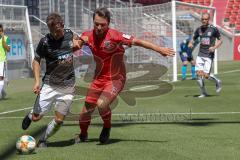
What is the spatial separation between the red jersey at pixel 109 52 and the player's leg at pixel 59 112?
1.74ft

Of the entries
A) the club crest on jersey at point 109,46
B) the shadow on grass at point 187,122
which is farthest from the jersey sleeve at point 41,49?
the shadow on grass at point 187,122

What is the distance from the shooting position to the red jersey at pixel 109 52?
289 inches

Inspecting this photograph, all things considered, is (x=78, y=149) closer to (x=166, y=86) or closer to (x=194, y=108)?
(x=194, y=108)

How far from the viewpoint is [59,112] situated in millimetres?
7230

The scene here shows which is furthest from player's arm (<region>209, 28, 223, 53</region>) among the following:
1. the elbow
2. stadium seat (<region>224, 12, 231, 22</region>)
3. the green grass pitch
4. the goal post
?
stadium seat (<region>224, 12, 231, 22</region>)

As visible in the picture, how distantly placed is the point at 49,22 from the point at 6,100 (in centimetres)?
788

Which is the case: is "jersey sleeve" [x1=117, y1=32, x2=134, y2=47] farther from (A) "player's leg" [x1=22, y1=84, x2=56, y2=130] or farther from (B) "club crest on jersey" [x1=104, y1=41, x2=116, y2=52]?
(A) "player's leg" [x1=22, y1=84, x2=56, y2=130]

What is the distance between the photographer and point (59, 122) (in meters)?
7.16

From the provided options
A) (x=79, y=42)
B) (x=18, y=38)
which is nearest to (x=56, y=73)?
(x=79, y=42)

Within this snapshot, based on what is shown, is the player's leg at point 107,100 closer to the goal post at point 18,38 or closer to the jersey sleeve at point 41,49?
the jersey sleeve at point 41,49

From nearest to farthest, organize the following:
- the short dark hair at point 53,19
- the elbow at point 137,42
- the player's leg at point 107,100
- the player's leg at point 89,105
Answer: the short dark hair at point 53,19
the elbow at point 137,42
the player's leg at point 107,100
the player's leg at point 89,105

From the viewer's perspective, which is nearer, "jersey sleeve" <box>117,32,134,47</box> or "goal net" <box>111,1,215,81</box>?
"jersey sleeve" <box>117,32,134,47</box>

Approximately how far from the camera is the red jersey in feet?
24.1

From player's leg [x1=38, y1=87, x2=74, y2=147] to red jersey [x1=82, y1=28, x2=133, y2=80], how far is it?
53 centimetres
